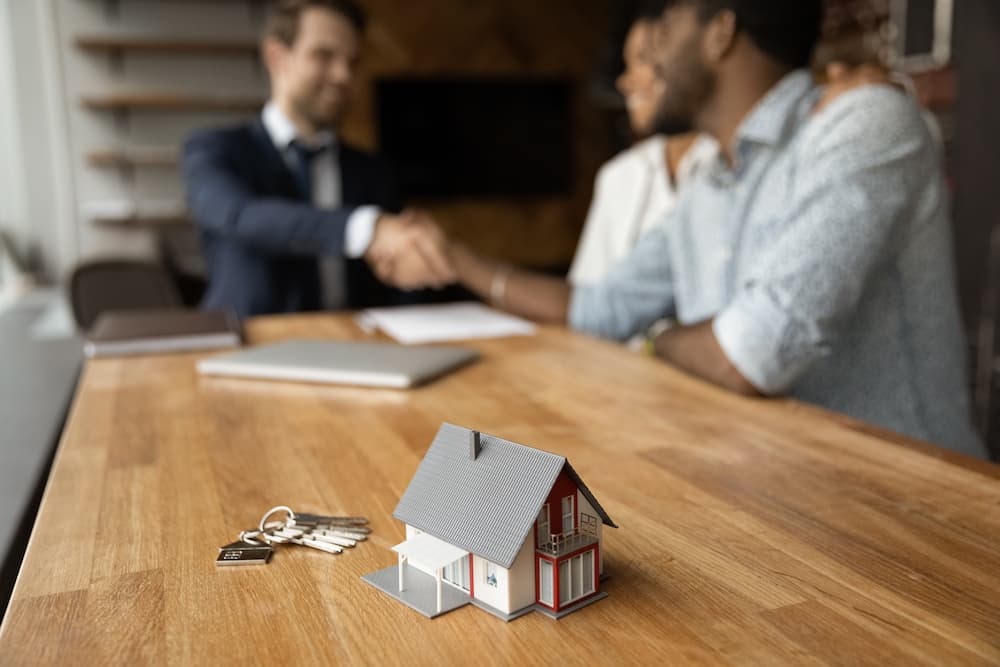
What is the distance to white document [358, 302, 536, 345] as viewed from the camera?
5.06 ft

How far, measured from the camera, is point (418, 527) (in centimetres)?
55

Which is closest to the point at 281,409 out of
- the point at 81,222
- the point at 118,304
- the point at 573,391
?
the point at 573,391

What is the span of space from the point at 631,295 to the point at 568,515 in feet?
3.96

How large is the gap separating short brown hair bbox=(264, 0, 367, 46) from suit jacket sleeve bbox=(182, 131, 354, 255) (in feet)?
1.21

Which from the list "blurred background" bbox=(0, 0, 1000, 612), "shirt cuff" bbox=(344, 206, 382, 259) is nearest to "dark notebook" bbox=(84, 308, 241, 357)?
"shirt cuff" bbox=(344, 206, 382, 259)

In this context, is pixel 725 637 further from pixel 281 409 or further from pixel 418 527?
pixel 281 409

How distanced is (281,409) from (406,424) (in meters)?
0.18

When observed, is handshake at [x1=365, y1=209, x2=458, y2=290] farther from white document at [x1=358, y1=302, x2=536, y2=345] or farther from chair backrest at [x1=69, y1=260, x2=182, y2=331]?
chair backrest at [x1=69, y1=260, x2=182, y2=331]

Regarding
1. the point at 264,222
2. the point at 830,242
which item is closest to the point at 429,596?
the point at 830,242

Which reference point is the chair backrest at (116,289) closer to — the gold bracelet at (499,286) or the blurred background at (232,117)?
the blurred background at (232,117)

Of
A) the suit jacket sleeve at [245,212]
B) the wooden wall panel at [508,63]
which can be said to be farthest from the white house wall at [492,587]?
the wooden wall panel at [508,63]

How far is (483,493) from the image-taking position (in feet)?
1.74

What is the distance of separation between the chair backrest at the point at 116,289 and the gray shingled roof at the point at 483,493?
93.7 inches

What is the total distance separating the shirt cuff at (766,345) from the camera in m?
1.09
